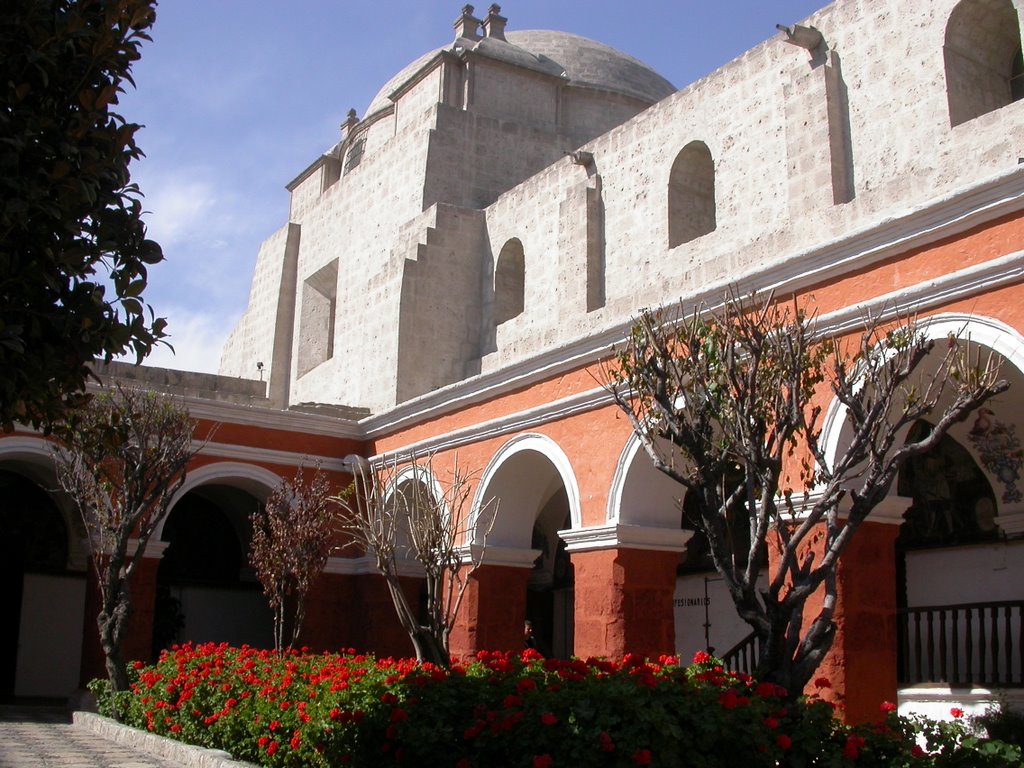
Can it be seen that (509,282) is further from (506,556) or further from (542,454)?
(506,556)

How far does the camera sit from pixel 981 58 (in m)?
12.2

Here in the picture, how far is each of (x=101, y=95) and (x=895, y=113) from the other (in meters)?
9.99

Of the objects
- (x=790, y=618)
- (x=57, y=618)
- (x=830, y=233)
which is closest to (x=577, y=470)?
(x=830, y=233)

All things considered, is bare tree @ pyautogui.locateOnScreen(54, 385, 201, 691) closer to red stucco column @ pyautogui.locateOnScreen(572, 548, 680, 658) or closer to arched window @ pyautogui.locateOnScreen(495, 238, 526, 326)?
red stucco column @ pyautogui.locateOnScreen(572, 548, 680, 658)

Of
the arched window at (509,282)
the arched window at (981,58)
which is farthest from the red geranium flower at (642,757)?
the arched window at (509,282)

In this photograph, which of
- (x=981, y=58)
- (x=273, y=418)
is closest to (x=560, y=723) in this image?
(x=981, y=58)

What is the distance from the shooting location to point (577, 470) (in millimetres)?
11992

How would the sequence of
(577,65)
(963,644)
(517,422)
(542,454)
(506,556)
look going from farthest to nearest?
(577,65), (506,556), (517,422), (542,454), (963,644)

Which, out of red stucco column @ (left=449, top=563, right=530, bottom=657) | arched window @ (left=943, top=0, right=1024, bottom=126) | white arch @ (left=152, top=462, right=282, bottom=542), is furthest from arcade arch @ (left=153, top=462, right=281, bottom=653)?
arched window @ (left=943, top=0, right=1024, bottom=126)

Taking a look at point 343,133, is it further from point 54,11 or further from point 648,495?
point 54,11

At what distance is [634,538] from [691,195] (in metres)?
6.27

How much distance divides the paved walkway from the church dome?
1465cm

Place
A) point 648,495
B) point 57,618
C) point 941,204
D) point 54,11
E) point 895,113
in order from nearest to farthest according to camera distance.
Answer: point 54,11 → point 941,204 → point 648,495 → point 895,113 → point 57,618

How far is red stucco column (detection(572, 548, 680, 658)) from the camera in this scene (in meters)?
11.2
